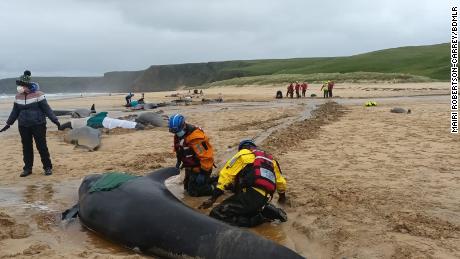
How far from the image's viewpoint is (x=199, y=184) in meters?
8.32

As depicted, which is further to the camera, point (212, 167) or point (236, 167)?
point (212, 167)

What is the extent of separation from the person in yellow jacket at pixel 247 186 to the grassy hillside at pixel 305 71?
199 feet

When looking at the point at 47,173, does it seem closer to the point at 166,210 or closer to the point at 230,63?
the point at 166,210

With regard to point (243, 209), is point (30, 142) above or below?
above

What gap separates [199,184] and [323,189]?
2.17 metres

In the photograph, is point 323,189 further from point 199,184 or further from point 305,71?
point 305,71

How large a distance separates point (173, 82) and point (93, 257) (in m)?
146

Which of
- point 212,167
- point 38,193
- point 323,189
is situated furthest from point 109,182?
point 323,189

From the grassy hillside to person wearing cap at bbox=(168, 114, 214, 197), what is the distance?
59.5m

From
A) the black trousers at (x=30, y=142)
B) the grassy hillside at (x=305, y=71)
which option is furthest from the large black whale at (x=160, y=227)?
the grassy hillside at (x=305, y=71)

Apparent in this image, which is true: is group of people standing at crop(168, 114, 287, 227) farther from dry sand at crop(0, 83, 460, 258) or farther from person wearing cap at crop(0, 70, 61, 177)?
person wearing cap at crop(0, 70, 61, 177)

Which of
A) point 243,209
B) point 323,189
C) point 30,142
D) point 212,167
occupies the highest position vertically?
point 30,142

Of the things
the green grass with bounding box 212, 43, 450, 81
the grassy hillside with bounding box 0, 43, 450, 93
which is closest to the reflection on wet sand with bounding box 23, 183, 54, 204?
the grassy hillside with bounding box 0, 43, 450, 93

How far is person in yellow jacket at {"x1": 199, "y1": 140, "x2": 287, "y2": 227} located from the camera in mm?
6430
